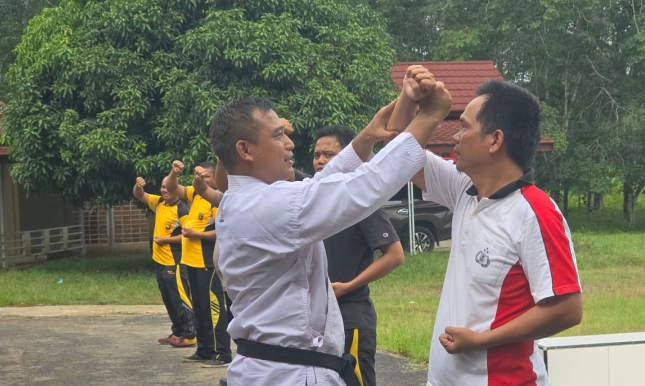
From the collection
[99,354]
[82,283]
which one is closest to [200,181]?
[99,354]

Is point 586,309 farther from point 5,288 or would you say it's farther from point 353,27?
point 5,288

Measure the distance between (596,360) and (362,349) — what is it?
4.00 feet

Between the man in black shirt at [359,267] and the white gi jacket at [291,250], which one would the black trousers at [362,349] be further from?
the white gi jacket at [291,250]

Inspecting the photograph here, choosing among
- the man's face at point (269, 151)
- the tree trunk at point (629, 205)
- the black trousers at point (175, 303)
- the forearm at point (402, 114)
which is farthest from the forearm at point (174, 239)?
the tree trunk at point (629, 205)

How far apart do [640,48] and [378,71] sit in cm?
1440

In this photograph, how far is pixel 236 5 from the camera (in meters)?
17.9

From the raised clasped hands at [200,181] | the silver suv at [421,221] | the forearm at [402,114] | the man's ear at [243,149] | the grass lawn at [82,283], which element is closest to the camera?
the forearm at [402,114]

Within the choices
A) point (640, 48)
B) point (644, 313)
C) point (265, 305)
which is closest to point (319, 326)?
point (265, 305)

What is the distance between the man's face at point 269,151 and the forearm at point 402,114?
396 mm

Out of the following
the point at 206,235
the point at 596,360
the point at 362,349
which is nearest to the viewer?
the point at 596,360

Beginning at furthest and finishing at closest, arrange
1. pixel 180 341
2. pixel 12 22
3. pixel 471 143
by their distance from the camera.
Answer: pixel 12 22 → pixel 180 341 → pixel 471 143

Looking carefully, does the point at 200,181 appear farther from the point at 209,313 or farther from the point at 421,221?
the point at 421,221

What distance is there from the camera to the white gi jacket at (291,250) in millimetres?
2893

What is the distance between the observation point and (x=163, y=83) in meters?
17.1
